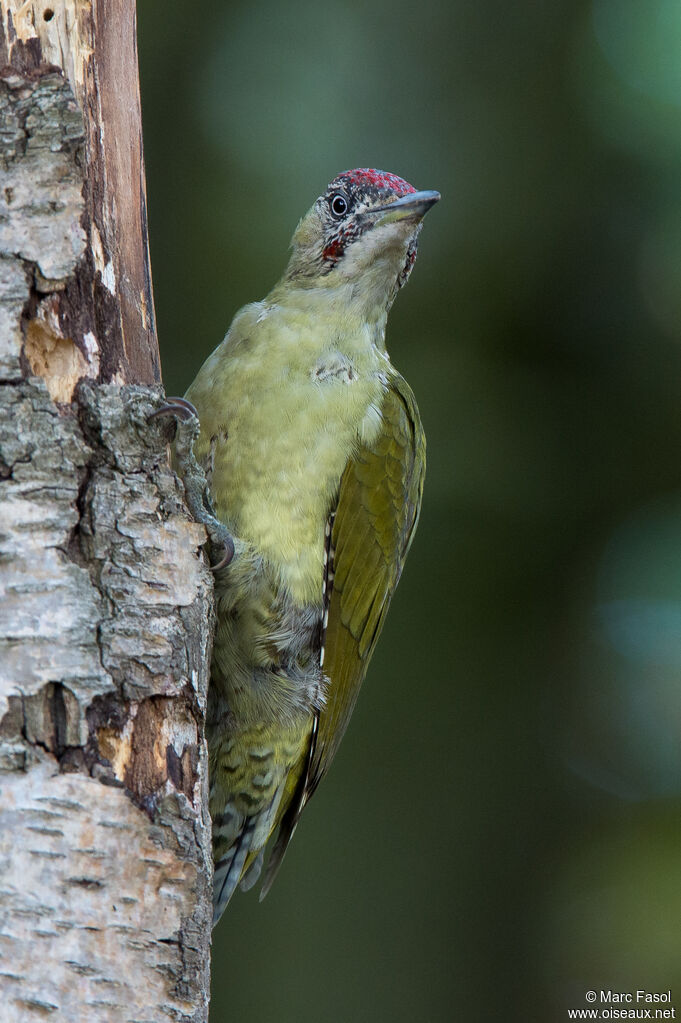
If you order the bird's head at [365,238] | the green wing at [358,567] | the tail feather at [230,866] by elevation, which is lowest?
the tail feather at [230,866]

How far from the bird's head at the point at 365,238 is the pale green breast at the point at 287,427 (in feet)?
0.73

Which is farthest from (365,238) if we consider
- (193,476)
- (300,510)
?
(193,476)

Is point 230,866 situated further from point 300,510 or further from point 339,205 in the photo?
point 339,205

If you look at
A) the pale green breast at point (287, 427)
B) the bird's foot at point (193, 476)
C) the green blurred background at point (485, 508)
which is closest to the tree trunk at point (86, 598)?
the bird's foot at point (193, 476)

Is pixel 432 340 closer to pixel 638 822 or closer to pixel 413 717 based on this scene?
pixel 413 717

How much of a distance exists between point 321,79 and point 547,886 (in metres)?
3.54

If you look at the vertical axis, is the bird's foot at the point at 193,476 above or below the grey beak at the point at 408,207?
below

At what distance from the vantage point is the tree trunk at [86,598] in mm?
1706

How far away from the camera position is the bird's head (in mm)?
3297

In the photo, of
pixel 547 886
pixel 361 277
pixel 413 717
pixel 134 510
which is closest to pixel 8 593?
pixel 134 510

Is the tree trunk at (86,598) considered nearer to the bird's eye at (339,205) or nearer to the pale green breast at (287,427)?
the pale green breast at (287,427)

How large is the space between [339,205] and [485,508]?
149cm

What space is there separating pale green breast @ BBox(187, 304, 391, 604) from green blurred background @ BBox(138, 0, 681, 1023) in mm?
1376

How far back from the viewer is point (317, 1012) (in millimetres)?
4449
